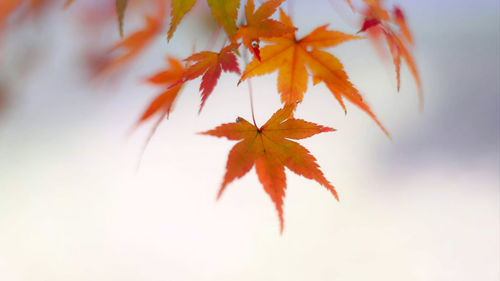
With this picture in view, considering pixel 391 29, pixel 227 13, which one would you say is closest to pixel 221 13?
pixel 227 13

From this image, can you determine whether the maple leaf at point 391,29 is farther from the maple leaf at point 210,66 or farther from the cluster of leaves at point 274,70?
the maple leaf at point 210,66

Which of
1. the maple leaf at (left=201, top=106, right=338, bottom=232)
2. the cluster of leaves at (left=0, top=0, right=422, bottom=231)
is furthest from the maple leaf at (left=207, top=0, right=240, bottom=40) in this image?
the maple leaf at (left=201, top=106, right=338, bottom=232)

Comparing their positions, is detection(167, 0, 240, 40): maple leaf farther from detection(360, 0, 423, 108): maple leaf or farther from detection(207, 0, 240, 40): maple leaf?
detection(360, 0, 423, 108): maple leaf

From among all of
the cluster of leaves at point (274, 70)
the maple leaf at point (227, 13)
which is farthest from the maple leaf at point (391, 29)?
the maple leaf at point (227, 13)

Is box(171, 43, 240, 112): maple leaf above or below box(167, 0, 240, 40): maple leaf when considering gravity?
below

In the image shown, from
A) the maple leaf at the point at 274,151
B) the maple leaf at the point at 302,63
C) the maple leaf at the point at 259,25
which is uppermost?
the maple leaf at the point at 259,25

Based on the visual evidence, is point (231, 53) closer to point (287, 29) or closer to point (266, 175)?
point (287, 29)

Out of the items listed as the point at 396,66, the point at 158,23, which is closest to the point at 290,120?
the point at 396,66
